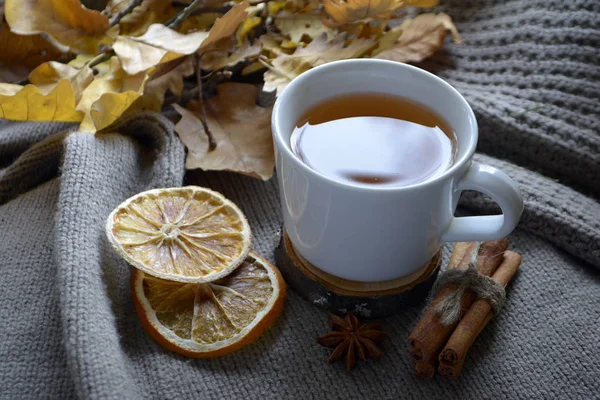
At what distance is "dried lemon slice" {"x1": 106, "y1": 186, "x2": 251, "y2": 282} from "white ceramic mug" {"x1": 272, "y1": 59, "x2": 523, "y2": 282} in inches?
3.4

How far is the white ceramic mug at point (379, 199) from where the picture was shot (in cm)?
63

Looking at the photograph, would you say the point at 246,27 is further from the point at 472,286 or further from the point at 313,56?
the point at 472,286

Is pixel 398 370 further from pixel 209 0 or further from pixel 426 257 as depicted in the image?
pixel 209 0

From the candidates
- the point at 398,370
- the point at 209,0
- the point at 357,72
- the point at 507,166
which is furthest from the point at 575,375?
the point at 209,0

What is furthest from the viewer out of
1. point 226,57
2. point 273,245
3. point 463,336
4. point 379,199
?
point 226,57

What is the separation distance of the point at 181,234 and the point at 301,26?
1.47 ft

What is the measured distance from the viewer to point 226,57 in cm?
97

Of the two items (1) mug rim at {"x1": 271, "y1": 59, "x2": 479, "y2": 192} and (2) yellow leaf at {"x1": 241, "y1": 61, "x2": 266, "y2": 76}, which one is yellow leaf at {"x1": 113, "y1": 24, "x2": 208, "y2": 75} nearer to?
(2) yellow leaf at {"x1": 241, "y1": 61, "x2": 266, "y2": 76}

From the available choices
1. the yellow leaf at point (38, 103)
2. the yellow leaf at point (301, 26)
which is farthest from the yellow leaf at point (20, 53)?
the yellow leaf at point (301, 26)

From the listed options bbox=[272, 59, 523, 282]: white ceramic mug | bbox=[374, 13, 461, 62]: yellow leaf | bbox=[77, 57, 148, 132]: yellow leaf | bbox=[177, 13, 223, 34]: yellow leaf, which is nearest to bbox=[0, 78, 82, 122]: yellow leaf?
bbox=[77, 57, 148, 132]: yellow leaf

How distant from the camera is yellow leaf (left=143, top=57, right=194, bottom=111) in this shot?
0.95 metres

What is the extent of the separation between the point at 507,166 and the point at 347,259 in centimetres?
35

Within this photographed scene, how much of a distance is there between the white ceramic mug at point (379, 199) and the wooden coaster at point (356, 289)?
13mm

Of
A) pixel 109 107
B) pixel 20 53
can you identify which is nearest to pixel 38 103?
pixel 109 107
